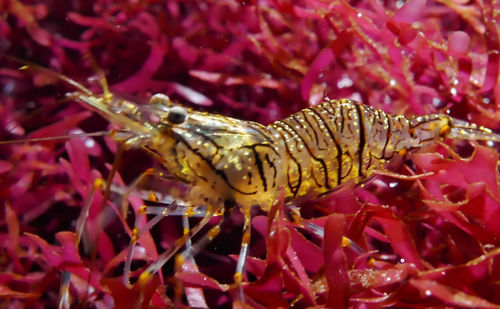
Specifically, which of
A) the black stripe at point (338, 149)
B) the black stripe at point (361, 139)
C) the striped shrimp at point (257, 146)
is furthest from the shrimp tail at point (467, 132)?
the black stripe at point (338, 149)

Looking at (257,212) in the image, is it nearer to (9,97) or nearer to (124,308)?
(124,308)

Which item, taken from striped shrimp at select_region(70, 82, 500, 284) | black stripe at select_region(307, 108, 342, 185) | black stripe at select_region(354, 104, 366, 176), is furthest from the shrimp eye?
black stripe at select_region(354, 104, 366, 176)

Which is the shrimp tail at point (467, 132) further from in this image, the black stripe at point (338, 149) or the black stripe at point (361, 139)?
the black stripe at point (338, 149)

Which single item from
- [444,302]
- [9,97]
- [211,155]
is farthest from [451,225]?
[9,97]

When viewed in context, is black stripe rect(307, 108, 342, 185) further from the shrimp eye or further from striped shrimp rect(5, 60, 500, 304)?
the shrimp eye

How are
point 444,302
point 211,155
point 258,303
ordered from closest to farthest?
point 444,302
point 258,303
point 211,155

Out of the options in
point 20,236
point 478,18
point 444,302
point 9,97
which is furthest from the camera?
point 9,97

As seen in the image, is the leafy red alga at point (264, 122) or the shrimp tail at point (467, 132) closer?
the leafy red alga at point (264, 122)

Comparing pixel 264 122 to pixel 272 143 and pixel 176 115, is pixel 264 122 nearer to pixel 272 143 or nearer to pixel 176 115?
pixel 272 143
